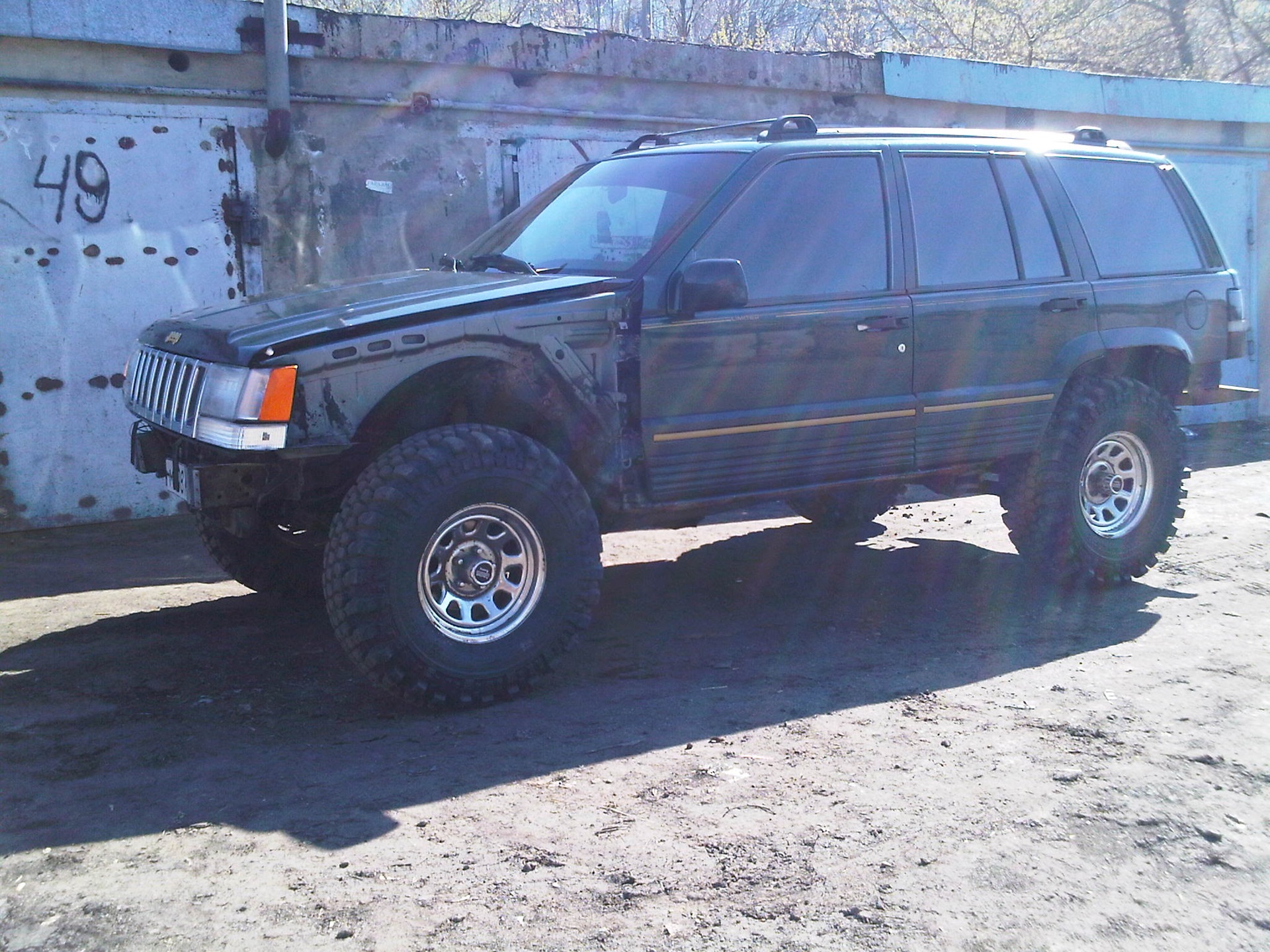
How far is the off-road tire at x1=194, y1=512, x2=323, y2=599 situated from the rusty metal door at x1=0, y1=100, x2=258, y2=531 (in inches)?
86.5

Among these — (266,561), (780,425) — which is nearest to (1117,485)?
(780,425)

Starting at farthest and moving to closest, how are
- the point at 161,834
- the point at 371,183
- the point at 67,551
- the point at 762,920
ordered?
1. the point at 371,183
2. the point at 67,551
3. the point at 161,834
4. the point at 762,920

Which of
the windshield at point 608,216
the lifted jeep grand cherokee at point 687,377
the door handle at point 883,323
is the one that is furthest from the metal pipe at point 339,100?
the door handle at point 883,323

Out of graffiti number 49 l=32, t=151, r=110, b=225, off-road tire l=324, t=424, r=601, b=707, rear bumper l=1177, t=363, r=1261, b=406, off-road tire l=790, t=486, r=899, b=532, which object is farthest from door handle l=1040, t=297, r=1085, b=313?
graffiti number 49 l=32, t=151, r=110, b=225

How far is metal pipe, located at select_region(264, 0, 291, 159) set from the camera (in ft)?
24.7

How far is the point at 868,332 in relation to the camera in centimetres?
525

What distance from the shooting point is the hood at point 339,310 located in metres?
4.14

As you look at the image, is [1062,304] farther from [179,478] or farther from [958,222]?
[179,478]

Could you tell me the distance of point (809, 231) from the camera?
522 centimetres

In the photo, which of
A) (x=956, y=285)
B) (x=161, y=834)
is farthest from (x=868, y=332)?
(x=161, y=834)

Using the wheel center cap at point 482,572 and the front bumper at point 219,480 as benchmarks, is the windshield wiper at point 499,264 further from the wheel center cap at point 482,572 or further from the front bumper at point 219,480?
the front bumper at point 219,480

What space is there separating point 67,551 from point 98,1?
10.4 ft

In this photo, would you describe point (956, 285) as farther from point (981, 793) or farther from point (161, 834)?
point (161, 834)

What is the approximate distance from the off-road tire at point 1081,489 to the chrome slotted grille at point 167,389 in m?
3.78
